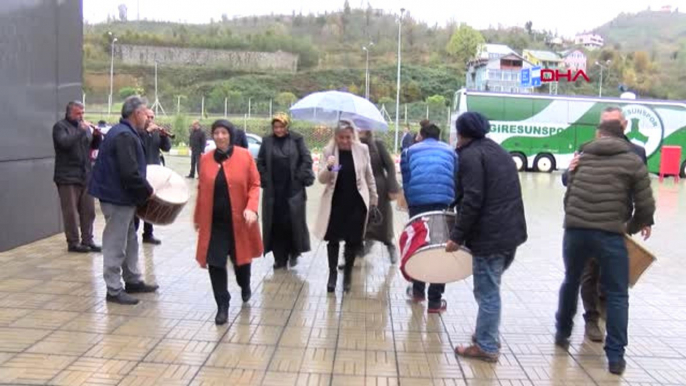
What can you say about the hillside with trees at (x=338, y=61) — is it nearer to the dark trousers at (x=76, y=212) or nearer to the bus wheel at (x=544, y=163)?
the bus wheel at (x=544, y=163)

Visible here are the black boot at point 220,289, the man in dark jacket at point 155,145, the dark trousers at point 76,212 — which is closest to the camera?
the black boot at point 220,289

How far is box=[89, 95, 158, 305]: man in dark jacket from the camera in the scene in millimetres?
5629

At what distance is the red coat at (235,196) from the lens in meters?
5.29

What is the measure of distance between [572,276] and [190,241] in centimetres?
544

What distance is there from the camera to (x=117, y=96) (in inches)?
2803

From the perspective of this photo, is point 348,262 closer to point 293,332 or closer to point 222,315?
point 293,332

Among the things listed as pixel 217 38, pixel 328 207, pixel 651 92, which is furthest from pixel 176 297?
pixel 217 38

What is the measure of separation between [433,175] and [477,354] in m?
1.77

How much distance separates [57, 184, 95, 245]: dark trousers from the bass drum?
4.22 meters

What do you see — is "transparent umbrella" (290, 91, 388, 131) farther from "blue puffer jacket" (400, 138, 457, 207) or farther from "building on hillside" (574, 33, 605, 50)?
"building on hillside" (574, 33, 605, 50)

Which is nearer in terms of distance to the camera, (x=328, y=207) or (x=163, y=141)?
(x=328, y=207)

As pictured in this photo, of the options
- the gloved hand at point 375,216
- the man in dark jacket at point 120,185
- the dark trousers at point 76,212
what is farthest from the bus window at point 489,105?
the man in dark jacket at point 120,185

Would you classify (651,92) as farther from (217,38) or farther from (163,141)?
(163,141)

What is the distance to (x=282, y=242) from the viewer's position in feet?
24.3
